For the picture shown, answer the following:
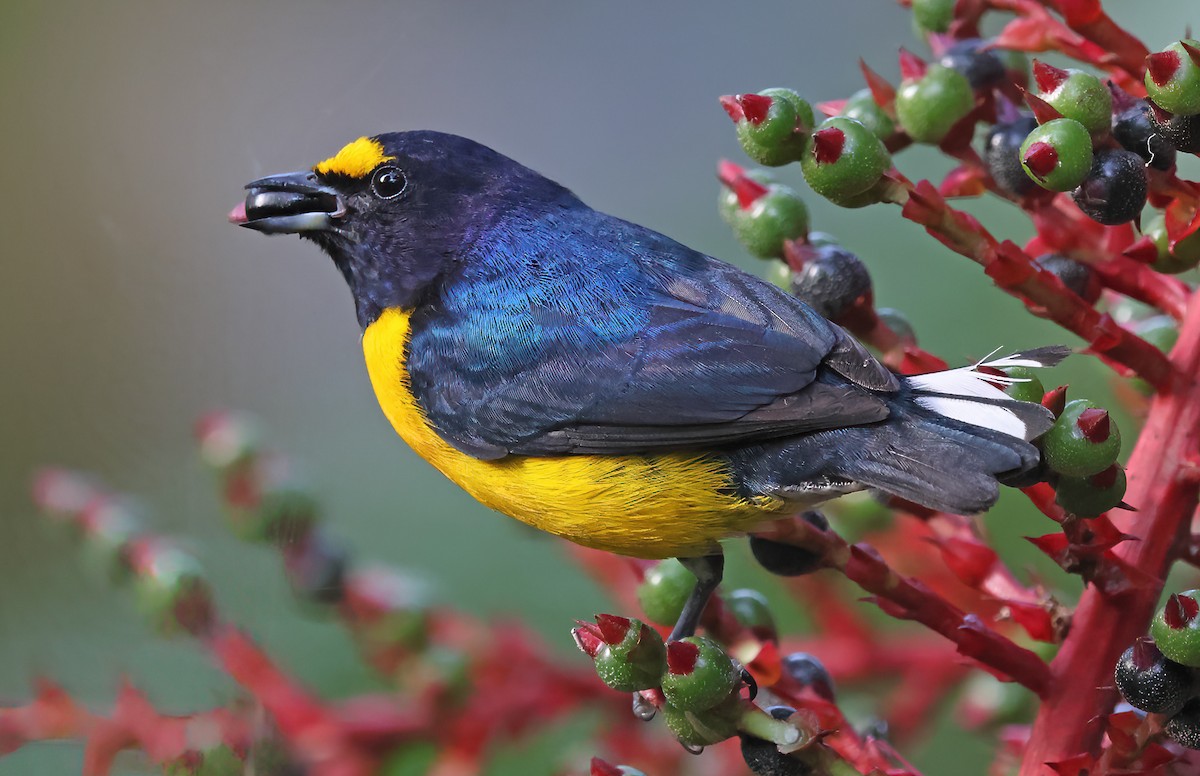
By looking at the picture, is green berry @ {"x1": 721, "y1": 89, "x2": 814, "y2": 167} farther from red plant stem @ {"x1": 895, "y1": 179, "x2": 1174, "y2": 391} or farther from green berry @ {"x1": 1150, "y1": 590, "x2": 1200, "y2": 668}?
green berry @ {"x1": 1150, "y1": 590, "x2": 1200, "y2": 668}

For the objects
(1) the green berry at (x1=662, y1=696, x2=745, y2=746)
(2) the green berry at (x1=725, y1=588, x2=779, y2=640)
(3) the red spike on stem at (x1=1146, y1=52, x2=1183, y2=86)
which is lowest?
(2) the green berry at (x1=725, y1=588, x2=779, y2=640)

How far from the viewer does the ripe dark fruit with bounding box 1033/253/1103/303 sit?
1364mm

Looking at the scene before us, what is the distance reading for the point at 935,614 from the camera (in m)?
1.22

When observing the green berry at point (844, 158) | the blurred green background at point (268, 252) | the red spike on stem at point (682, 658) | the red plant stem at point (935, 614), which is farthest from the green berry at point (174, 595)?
the green berry at point (844, 158)

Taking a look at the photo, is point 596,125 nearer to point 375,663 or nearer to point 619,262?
point 619,262

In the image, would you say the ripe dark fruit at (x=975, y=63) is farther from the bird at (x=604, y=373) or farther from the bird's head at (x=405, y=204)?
the bird's head at (x=405, y=204)

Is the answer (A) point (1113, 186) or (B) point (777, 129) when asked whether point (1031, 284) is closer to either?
(A) point (1113, 186)

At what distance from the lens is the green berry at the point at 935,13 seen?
4.89ft

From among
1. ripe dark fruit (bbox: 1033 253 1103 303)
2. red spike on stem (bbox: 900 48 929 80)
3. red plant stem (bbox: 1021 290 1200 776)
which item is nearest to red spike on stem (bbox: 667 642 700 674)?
red plant stem (bbox: 1021 290 1200 776)

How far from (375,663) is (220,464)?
32 cm

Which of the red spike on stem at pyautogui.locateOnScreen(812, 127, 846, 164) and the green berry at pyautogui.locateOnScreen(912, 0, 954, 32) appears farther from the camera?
the green berry at pyautogui.locateOnScreen(912, 0, 954, 32)

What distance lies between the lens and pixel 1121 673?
3.60 ft

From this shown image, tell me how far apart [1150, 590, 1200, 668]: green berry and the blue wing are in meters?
0.50

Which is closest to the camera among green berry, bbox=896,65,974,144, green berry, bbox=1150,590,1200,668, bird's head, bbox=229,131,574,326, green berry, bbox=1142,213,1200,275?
green berry, bbox=1150,590,1200,668
